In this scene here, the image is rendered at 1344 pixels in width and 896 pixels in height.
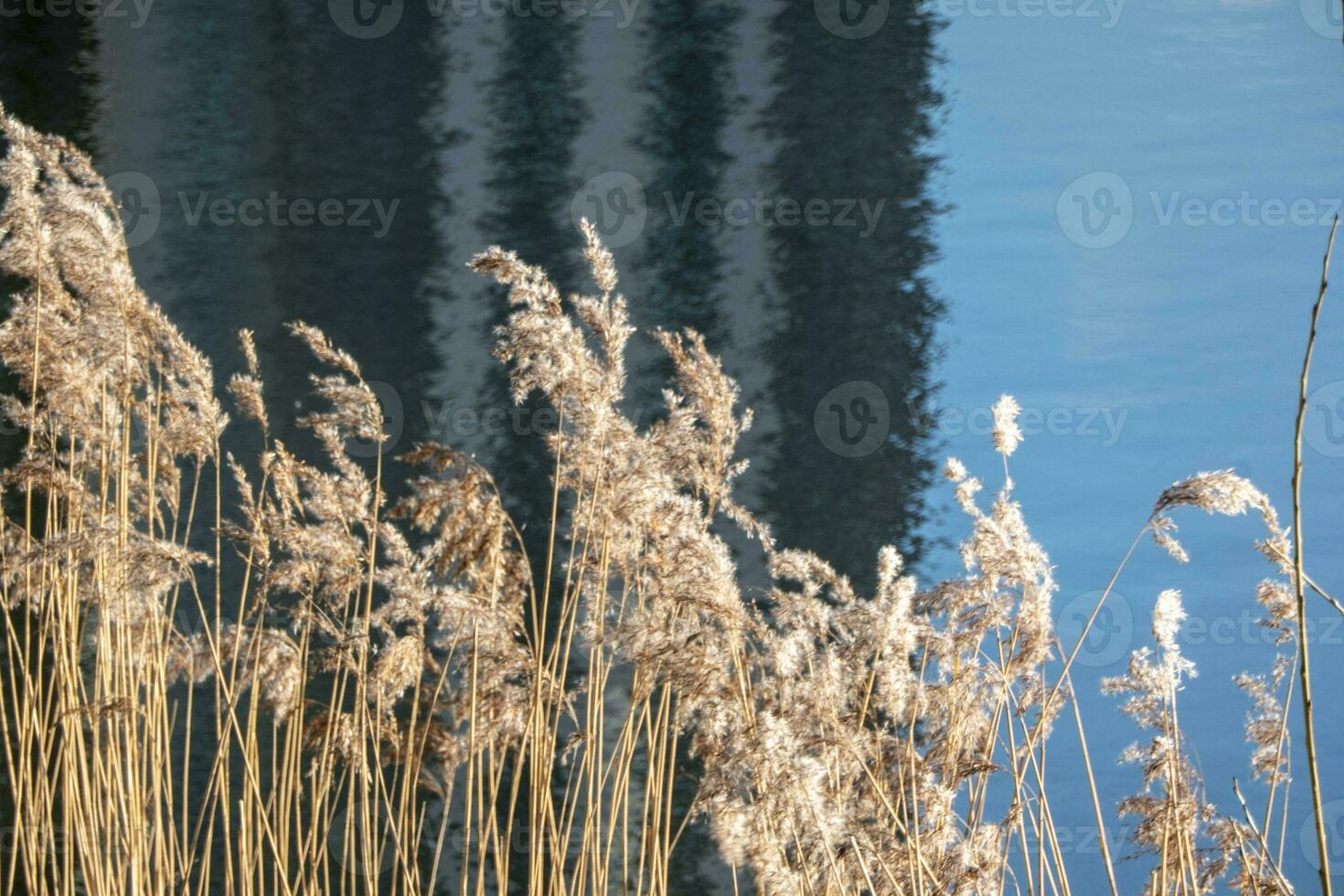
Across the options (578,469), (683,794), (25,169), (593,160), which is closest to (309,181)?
(593,160)

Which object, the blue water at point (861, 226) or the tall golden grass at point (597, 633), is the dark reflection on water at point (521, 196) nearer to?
the blue water at point (861, 226)

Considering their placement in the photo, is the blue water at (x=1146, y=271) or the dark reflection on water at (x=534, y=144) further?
the blue water at (x=1146, y=271)

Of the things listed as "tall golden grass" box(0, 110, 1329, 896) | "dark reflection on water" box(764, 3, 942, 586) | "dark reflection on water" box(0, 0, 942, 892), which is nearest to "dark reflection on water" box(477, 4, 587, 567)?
"dark reflection on water" box(0, 0, 942, 892)

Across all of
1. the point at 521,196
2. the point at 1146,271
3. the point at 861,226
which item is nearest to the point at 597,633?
the point at 521,196

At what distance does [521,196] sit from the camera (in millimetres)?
3340

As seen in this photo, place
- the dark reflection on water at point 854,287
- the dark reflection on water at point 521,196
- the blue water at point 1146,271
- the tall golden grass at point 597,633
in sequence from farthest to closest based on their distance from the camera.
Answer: the blue water at point 1146,271
the dark reflection on water at point 854,287
the dark reflection on water at point 521,196
the tall golden grass at point 597,633

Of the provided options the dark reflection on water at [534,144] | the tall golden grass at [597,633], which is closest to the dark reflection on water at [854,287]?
the dark reflection on water at [534,144]

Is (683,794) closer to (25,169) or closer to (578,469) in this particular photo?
(578,469)

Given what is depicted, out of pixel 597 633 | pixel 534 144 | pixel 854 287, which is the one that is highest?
pixel 534 144

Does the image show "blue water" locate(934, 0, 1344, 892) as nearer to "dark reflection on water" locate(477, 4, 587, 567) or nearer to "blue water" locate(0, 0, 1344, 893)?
"blue water" locate(0, 0, 1344, 893)

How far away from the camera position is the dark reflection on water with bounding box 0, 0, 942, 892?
3213mm

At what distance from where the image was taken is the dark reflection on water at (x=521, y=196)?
10.5 ft

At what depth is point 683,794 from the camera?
3.12 m

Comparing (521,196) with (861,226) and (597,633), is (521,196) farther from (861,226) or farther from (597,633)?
(597,633)
